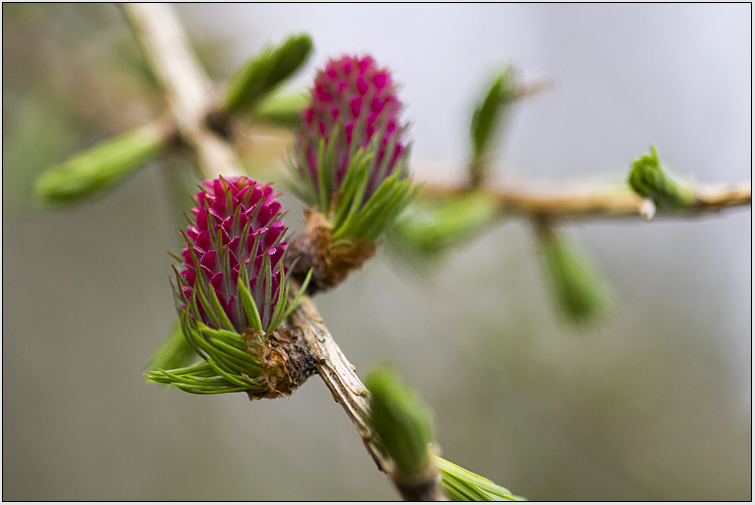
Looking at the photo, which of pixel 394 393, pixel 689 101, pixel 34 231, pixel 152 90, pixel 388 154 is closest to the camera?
pixel 394 393

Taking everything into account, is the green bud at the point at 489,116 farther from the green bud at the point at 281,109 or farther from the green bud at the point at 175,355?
the green bud at the point at 175,355

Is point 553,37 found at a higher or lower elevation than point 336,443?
higher

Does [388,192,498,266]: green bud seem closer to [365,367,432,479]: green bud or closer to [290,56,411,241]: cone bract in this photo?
[290,56,411,241]: cone bract

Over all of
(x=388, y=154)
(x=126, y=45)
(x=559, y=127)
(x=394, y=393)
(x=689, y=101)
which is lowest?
(x=394, y=393)

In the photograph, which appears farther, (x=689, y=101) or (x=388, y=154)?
(x=689, y=101)

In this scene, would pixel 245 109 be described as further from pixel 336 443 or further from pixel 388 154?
pixel 336 443

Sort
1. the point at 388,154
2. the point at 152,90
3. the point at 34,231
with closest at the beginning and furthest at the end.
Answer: the point at 388,154 < the point at 152,90 < the point at 34,231

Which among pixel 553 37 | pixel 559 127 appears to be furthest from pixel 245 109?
pixel 553 37
